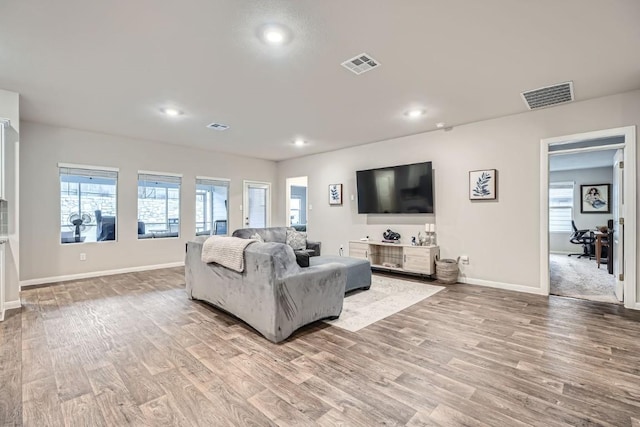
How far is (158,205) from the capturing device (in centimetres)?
622

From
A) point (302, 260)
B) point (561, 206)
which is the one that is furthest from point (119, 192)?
point (561, 206)

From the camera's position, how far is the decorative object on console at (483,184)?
464cm

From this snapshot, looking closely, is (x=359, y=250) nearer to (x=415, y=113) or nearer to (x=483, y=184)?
(x=483, y=184)

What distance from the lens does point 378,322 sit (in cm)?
320

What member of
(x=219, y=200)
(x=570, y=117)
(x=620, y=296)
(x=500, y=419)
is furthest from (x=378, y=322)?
(x=219, y=200)

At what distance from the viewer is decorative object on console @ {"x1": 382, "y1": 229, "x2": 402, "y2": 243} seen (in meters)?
5.75

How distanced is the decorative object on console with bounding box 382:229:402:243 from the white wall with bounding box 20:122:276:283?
13.1 ft

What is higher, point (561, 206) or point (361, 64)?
point (361, 64)

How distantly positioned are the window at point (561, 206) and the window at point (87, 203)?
36.0ft

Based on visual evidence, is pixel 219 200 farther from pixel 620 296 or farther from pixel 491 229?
pixel 620 296

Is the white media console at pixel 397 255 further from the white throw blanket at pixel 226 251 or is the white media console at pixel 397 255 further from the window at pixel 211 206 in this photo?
the window at pixel 211 206

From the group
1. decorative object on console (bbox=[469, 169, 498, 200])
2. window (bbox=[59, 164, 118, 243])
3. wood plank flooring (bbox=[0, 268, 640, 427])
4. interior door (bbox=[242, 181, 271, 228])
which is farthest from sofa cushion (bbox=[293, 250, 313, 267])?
interior door (bbox=[242, 181, 271, 228])

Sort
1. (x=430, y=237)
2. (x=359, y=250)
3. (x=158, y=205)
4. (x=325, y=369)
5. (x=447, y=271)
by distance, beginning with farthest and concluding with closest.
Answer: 1. (x=158, y=205)
2. (x=359, y=250)
3. (x=430, y=237)
4. (x=447, y=271)
5. (x=325, y=369)

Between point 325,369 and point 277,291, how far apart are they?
0.76 metres
